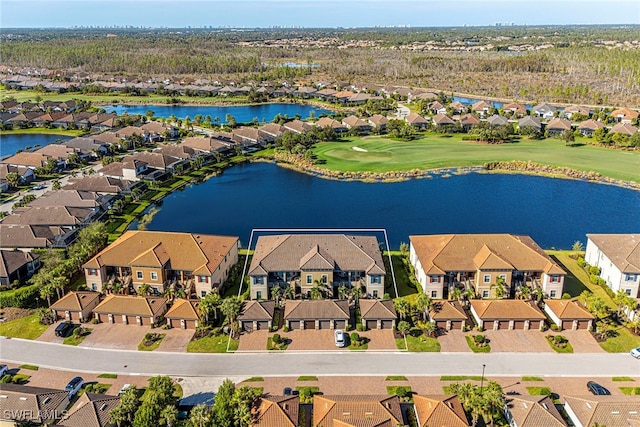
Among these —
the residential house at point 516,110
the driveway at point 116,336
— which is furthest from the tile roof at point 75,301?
the residential house at point 516,110

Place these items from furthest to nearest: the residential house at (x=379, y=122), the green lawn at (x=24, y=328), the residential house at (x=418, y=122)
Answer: the residential house at (x=418, y=122), the residential house at (x=379, y=122), the green lawn at (x=24, y=328)

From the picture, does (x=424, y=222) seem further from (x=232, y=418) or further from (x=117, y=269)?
(x=232, y=418)

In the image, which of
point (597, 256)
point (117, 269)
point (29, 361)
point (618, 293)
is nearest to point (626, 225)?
point (597, 256)

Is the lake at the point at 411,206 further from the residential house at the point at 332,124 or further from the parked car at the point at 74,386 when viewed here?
the parked car at the point at 74,386

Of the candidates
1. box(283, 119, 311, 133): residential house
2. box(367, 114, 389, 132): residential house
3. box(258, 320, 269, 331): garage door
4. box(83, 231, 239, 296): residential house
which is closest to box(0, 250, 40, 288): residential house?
box(83, 231, 239, 296): residential house

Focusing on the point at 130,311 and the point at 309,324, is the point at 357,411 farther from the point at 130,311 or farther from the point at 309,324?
the point at 130,311

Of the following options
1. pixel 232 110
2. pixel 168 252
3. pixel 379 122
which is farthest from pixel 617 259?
pixel 232 110
